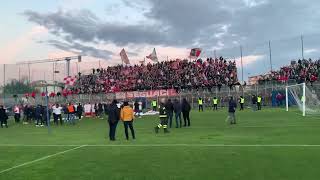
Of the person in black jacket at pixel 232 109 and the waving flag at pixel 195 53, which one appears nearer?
the person in black jacket at pixel 232 109

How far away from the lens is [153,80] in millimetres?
64750

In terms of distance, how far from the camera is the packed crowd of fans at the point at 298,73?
178ft

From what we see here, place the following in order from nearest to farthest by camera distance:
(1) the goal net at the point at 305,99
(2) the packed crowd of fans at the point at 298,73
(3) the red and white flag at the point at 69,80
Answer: (1) the goal net at the point at 305,99 → (2) the packed crowd of fans at the point at 298,73 → (3) the red and white flag at the point at 69,80

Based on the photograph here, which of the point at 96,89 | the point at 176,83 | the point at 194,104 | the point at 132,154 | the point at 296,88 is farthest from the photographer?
the point at 96,89

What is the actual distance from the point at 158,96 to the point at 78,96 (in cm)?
976

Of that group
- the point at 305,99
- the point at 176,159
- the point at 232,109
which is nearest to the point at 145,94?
the point at 305,99

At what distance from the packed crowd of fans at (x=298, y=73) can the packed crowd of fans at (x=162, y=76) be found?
200 inches

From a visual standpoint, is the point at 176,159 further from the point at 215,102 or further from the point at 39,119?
the point at 215,102

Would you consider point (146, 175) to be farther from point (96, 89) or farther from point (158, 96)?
point (96, 89)

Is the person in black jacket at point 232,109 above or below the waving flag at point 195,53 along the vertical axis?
below

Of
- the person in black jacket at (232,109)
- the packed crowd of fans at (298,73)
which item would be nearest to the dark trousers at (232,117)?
the person in black jacket at (232,109)

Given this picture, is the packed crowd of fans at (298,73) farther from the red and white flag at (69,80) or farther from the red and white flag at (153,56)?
the red and white flag at (69,80)

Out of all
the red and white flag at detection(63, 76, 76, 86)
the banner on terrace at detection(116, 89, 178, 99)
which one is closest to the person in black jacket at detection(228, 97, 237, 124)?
the banner on terrace at detection(116, 89, 178, 99)

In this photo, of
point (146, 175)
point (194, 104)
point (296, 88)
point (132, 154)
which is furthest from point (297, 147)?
point (194, 104)
